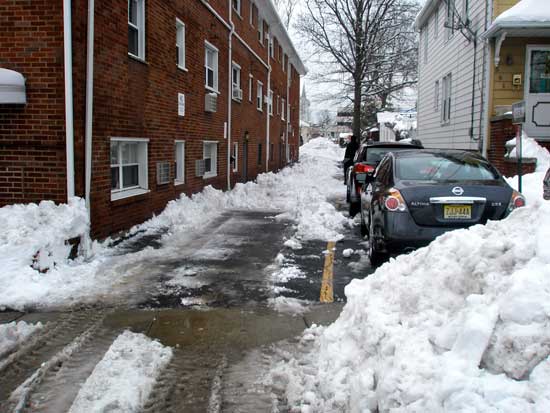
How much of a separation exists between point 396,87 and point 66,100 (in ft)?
104

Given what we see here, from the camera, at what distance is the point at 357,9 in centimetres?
3178

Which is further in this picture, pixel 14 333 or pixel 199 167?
pixel 199 167

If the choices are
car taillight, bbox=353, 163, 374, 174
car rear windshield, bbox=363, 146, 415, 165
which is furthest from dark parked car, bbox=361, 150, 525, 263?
car rear windshield, bbox=363, 146, 415, 165

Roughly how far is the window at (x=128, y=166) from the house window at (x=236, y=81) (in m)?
8.09

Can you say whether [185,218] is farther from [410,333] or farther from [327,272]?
[410,333]

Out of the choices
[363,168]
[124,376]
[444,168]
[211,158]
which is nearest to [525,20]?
[363,168]

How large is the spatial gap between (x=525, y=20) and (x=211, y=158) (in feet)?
29.1

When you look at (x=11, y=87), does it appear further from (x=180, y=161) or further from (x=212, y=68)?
(x=212, y=68)

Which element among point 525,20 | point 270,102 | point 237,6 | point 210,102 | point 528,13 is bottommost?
Result: point 210,102

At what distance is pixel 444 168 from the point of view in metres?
7.16

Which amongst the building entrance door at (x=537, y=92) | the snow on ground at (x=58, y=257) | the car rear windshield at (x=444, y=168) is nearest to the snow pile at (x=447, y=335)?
the car rear windshield at (x=444, y=168)

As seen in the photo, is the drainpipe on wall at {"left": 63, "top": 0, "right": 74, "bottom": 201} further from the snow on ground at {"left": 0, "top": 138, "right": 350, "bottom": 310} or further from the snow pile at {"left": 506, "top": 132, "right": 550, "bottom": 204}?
the snow pile at {"left": 506, "top": 132, "right": 550, "bottom": 204}

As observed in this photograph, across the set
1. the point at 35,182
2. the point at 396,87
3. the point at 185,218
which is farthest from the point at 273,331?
the point at 396,87

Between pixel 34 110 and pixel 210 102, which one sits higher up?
pixel 210 102
